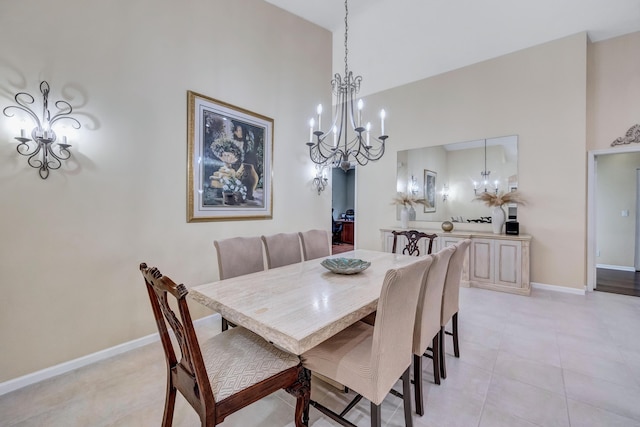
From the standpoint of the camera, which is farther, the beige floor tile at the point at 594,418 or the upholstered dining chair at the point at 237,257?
the upholstered dining chair at the point at 237,257

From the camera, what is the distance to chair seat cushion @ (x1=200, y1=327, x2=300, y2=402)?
1.20 metres

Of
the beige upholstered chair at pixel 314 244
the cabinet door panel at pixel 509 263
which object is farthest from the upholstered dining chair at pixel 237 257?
the cabinet door panel at pixel 509 263

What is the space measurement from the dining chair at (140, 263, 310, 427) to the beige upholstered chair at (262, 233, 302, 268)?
1006 millimetres

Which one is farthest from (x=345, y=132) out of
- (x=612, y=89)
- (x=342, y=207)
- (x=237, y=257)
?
(x=342, y=207)

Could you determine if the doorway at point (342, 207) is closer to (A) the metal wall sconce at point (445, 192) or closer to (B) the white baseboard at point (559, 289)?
(A) the metal wall sconce at point (445, 192)

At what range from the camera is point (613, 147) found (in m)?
3.77

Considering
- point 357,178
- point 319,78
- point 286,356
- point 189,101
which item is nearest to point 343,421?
point 286,356

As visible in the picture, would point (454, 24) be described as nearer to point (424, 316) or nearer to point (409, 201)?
point (409, 201)

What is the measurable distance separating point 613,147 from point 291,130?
446cm

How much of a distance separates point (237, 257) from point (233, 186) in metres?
1.12

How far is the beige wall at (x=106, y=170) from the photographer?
72.7 inches

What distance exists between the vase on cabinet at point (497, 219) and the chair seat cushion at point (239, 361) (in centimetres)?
395

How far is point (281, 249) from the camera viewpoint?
2605mm

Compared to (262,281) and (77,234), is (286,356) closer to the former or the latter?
(262,281)
